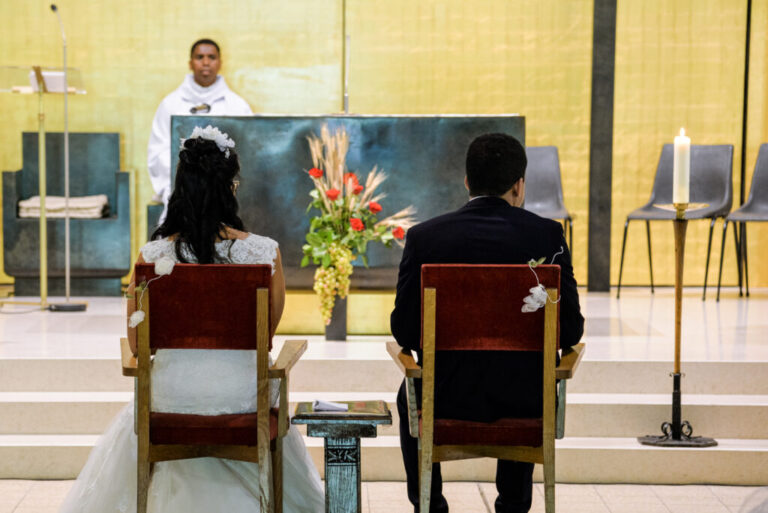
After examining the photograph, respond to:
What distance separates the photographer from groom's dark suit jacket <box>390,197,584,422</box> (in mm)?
2666

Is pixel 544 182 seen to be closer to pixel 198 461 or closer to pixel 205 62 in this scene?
pixel 205 62

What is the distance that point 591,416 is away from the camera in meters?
4.01

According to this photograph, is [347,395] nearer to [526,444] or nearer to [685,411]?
[685,411]


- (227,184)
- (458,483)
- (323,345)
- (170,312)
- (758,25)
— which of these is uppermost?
(758,25)

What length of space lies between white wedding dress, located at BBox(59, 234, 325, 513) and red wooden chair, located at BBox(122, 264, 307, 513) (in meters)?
0.09

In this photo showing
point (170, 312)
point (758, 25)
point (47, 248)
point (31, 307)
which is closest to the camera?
point (170, 312)

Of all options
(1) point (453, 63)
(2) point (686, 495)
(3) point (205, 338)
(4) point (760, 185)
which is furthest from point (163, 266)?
(1) point (453, 63)

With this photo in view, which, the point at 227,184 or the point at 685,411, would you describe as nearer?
the point at 227,184

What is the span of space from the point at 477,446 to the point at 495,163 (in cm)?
73

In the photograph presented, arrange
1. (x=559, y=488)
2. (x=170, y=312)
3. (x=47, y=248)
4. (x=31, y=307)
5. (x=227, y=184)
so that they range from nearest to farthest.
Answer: (x=170, y=312), (x=227, y=184), (x=559, y=488), (x=31, y=307), (x=47, y=248)

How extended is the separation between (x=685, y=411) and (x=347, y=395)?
1319mm

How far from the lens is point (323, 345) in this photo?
4.69 m

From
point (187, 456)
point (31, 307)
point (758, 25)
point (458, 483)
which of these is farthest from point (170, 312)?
point (758, 25)

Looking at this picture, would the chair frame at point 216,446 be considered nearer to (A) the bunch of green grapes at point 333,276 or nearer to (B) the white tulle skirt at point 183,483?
(B) the white tulle skirt at point 183,483
